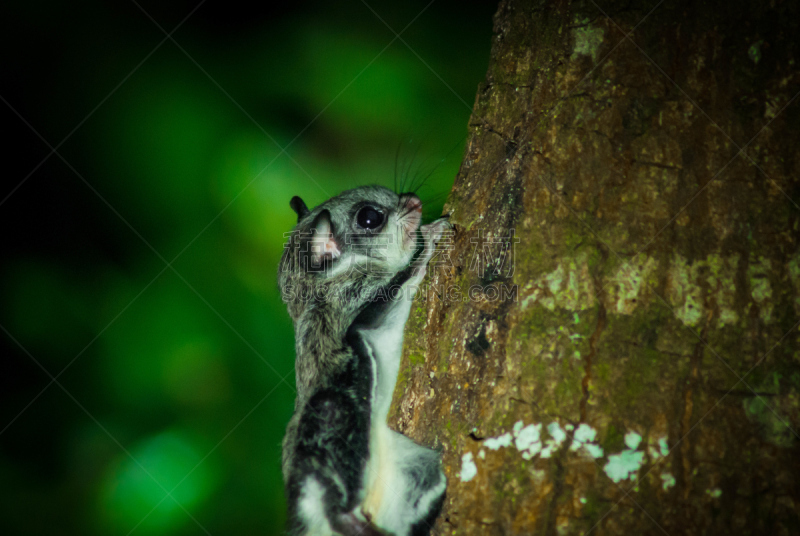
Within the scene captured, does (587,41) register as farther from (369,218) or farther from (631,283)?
(369,218)

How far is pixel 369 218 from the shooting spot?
3.37m

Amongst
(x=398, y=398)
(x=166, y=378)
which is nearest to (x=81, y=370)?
(x=166, y=378)

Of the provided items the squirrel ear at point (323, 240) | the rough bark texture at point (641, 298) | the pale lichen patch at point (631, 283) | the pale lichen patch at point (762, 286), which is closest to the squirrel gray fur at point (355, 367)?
the squirrel ear at point (323, 240)

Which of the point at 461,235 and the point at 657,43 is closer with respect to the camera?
the point at 657,43

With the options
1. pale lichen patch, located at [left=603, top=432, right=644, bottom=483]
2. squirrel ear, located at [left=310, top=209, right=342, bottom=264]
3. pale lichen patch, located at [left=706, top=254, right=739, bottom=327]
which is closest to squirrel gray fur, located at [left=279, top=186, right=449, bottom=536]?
squirrel ear, located at [left=310, top=209, right=342, bottom=264]

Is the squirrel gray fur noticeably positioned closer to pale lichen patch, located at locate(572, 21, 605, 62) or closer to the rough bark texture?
→ the rough bark texture

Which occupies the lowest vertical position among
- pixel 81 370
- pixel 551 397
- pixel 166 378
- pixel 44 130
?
pixel 81 370

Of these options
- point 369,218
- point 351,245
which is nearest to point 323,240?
point 351,245

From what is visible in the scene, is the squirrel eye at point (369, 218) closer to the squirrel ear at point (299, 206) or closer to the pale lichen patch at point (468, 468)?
the squirrel ear at point (299, 206)

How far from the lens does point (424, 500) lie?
2.30 metres

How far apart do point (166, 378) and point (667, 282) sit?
11.7 ft

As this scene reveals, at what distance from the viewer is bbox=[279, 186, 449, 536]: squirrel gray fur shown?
2.39 metres

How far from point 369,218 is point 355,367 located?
1.12 meters

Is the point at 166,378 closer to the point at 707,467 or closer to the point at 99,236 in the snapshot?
the point at 99,236
